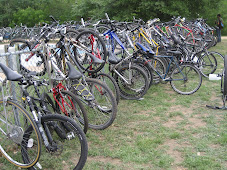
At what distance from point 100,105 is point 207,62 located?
4.51 m

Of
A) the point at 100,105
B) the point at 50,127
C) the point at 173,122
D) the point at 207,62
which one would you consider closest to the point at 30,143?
the point at 50,127

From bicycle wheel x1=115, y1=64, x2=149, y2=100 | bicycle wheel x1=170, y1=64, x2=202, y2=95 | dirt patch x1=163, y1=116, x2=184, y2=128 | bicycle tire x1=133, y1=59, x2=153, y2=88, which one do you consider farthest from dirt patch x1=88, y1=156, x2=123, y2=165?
bicycle wheel x1=170, y1=64, x2=202, y2=95

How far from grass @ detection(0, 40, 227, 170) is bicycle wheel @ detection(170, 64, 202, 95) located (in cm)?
40

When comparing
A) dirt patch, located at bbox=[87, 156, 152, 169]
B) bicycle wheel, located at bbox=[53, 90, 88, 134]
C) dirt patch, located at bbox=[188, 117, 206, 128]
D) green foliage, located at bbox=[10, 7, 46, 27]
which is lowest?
dirt patch, located at bbox=[87, 156, 152, 169]

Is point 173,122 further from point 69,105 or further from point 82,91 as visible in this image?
point 69,105

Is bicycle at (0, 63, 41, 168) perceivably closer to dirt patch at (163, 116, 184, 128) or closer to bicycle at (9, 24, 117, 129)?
bicycle at (9, 24, 117, 129)

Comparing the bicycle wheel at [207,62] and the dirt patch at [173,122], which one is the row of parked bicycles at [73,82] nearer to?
the bicycle wheel at [207,62]

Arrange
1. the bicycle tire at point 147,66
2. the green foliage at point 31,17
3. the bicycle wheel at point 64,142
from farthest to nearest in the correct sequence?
the green foliage at point 31,17
the bicycle tire at point 147,66
the bicycle wheel at point 64,142

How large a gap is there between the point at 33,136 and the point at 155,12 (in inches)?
610

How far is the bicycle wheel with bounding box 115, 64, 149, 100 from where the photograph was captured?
5586 mm

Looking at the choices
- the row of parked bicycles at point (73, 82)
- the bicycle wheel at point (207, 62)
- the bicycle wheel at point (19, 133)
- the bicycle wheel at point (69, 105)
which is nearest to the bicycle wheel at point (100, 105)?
the row of parked bicycles at point (73, 82)

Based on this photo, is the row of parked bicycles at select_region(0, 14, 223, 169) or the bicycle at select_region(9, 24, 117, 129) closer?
the row of parked bicycles at select_region(0, 14, 223, 169)

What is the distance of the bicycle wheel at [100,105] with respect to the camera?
167 inches

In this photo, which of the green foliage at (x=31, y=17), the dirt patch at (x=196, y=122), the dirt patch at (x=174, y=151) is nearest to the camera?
the dirt patch at (x=174, y=151)
